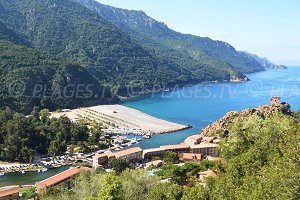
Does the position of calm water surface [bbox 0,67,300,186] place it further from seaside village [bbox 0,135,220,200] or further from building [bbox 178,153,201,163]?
building [bbox 178,153,201,163]

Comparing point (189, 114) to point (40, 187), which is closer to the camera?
point (40, 187)

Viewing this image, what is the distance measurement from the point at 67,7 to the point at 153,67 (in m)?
58.6

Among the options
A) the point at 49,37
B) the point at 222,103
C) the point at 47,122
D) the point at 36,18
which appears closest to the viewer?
the point at 47,122

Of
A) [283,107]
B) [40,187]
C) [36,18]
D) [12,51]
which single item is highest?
[36,18]

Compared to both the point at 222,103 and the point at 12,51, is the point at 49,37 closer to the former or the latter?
the point at 12,51

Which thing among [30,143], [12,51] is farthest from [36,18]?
[30,143]

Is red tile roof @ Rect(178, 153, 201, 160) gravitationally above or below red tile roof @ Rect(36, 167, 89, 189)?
above

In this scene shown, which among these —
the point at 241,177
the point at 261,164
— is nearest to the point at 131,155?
the point at 261,164

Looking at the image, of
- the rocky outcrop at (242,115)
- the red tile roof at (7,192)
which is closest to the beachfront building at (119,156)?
the red tile roof at (7,192)

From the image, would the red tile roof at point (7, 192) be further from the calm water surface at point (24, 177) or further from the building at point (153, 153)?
the building at point (153, 153)

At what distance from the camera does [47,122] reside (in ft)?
204

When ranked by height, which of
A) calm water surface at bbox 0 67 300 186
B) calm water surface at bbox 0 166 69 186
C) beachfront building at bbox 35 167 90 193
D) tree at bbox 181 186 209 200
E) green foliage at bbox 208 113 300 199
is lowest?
calm water surface at bbox 0 166 69 186

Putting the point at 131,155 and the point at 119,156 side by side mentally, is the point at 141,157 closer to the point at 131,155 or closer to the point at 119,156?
the point at 131,155

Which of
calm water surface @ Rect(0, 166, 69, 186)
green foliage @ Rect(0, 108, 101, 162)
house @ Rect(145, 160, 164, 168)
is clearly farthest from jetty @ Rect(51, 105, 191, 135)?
calm water surface @ Rect(0, 166, 69, 186)
